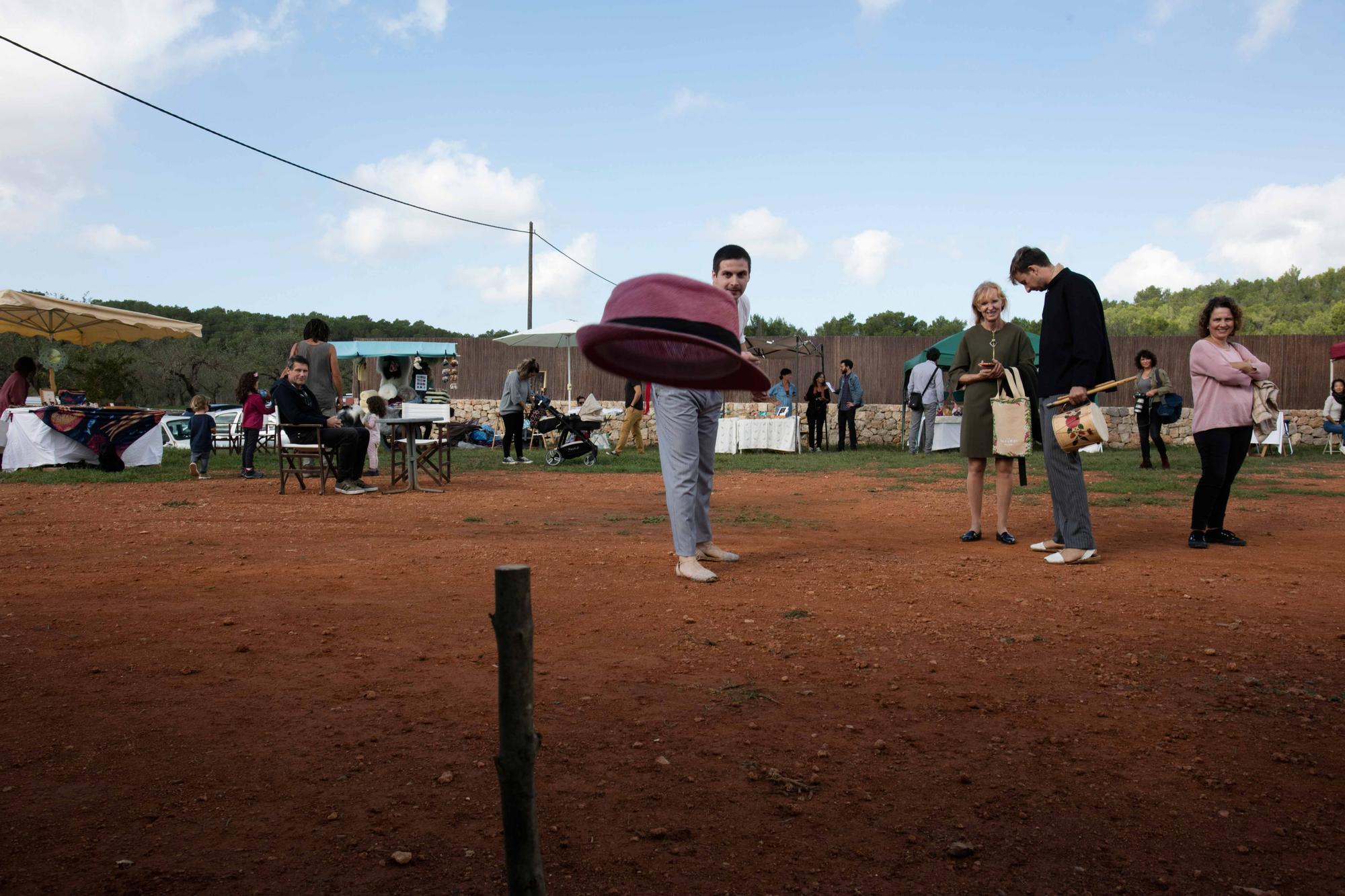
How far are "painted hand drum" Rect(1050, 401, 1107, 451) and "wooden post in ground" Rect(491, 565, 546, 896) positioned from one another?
4482mm

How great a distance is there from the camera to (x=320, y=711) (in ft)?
11.1

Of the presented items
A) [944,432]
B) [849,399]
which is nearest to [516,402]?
[849,399]

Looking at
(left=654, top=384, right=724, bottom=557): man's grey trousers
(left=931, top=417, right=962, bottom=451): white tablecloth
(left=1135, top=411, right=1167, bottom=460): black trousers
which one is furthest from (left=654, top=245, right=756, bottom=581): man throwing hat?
(left=931, top=417, right=962, bottom=451): white tablecloth

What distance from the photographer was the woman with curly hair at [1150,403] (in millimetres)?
13820

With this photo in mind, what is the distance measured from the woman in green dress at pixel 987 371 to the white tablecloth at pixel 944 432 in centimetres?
1395

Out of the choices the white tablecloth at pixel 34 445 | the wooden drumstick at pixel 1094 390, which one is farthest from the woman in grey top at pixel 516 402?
the wooden drumstick at pixel 1094 390

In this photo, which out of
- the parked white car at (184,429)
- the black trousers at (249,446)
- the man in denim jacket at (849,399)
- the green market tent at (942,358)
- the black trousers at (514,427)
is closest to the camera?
the black trousers at (249,446)

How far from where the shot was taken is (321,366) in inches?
430

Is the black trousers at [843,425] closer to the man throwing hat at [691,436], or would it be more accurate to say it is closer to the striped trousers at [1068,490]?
the striped trousers at [1068,490]

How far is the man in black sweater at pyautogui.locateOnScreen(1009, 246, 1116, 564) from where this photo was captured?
5.87 m

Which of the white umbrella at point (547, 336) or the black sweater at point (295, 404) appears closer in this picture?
the black sweater at point (295, 404)

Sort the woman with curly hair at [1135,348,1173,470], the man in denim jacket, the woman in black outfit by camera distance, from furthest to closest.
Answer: the woman in black outfit → the man in denim jacket → the woman with curly hair at [1135,348,1173,470]

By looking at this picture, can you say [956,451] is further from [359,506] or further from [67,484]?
[67,484]

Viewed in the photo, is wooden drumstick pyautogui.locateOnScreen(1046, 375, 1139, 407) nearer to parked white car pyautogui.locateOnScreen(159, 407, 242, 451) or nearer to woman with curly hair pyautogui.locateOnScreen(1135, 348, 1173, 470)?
woman with curly hair pyautogui.locateOnScreen(1135, 348, 1173, 470)
